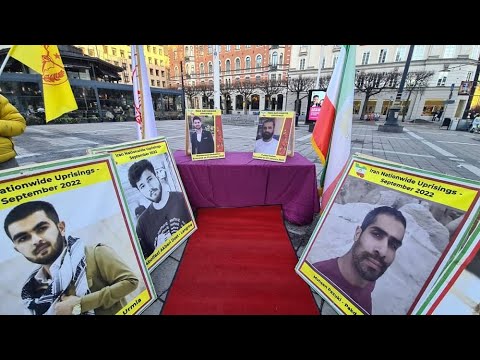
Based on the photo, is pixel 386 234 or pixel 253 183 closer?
pixel 386 234

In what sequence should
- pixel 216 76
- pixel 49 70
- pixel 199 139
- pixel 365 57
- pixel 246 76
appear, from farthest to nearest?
pixel 246 76
pixel 365 57
pixel 216 76
pixel 199 139
pixel 49 70

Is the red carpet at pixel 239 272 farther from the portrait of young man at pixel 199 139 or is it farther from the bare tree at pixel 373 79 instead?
the bare tree at pixel 373 79

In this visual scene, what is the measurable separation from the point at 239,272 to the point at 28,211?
5.29ft

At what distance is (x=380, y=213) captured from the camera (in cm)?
146

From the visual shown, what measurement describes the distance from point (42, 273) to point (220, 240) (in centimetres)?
156

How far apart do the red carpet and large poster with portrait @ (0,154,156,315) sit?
1.33 feet

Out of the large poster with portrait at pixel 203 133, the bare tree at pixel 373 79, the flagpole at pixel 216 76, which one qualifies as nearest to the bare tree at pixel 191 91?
the bare tree at pixel 373 79

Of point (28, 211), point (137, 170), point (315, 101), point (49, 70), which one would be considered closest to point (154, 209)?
point (137, 170)

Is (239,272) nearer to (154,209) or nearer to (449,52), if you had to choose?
(154,209)

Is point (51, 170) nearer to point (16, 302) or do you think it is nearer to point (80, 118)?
point (16, 302)

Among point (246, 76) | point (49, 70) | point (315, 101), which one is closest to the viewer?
point (49, 70)

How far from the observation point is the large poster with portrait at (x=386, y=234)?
1.21m

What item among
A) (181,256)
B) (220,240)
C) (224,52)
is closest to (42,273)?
(181,256)

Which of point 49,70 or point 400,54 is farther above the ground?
point 400,54
